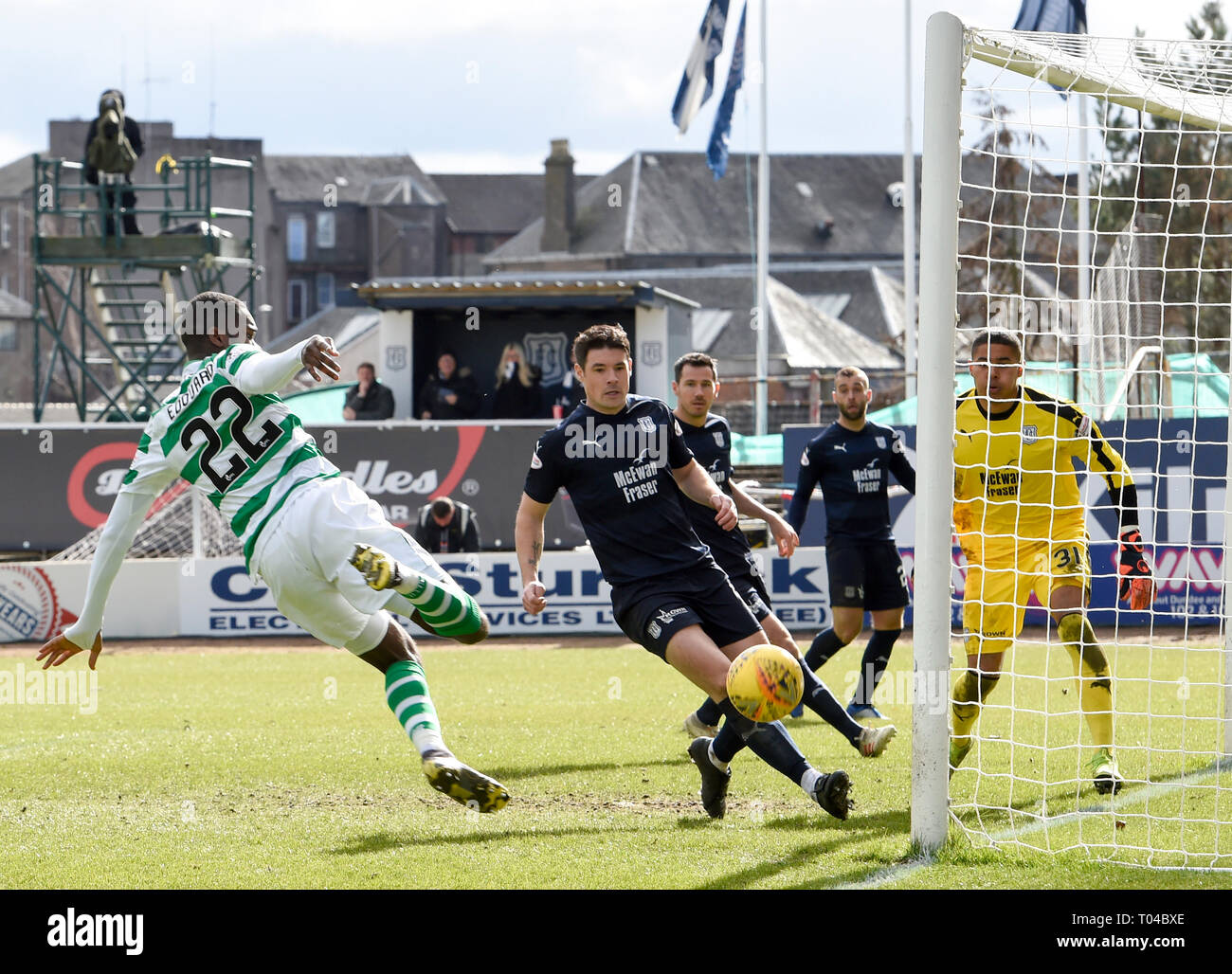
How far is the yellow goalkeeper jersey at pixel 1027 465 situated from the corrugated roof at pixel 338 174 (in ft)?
258

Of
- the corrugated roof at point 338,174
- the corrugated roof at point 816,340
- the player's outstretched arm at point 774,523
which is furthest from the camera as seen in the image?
the corrugated roof at point 338,174

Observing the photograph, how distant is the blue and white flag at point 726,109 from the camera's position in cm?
2628

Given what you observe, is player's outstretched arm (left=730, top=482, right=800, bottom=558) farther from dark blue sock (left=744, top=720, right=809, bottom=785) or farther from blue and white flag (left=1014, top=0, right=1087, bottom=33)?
blue and white flag (left=1014, top=0, right=1087, bottom=33)

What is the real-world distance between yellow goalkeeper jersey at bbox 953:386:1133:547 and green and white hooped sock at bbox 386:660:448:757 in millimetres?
3011

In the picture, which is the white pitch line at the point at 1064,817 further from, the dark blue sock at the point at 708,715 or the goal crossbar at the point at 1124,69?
the goal crossbar at the point at 1124,69

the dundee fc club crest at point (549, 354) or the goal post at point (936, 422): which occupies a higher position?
the dundee fc club crest at point (549, 354)

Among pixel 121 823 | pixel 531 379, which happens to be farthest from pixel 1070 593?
pixel 531 379

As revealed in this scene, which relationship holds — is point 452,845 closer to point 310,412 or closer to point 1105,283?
point 1105,283

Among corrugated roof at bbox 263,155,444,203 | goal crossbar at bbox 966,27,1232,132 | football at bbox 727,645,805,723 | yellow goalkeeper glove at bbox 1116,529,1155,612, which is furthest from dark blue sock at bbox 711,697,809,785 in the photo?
corrugated roof at bbox 263,155,444,203

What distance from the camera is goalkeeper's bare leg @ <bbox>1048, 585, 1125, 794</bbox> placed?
756 cm

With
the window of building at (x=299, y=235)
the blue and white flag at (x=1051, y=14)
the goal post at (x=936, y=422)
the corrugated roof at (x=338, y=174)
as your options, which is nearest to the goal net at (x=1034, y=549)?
the goal post at (x=936, y=422)

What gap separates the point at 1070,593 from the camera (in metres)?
7.59

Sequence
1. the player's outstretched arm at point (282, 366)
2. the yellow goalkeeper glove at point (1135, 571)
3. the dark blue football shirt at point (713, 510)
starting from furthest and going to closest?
Answer: the dark blue football shirt at point (713, 510), the yellow goalkeeper glove at point (1135, 571), the player's outstretched arm at point (282, 366)
